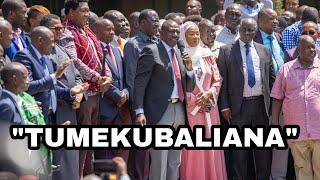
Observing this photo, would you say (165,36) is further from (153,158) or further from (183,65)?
(153,158)

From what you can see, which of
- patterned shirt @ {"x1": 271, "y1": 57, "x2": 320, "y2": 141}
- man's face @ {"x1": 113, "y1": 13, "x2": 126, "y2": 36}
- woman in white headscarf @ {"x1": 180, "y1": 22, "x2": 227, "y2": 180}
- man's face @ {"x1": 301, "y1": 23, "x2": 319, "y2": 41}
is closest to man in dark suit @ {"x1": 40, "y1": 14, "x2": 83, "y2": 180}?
woman in white headscarf @ {"x1": 180, "y1": 22, "x2": 227, "y2": 180}

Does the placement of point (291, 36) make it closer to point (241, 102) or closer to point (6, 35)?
point (241, 102)

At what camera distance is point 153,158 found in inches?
416

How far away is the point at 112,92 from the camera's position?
10.6 metres

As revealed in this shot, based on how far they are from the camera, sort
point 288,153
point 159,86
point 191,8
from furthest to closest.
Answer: point 191,8
point 288,153
point 159,86

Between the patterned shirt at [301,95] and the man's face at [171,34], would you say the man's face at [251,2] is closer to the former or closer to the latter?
the patterned shirt at [301,95]

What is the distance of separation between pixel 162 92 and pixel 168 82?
0.46ft

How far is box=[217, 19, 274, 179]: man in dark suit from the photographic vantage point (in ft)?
36.7

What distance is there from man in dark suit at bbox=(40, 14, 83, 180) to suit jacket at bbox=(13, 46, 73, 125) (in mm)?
290

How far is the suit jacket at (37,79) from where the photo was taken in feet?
30.7

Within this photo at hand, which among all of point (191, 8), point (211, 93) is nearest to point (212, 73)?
point (211, 93)

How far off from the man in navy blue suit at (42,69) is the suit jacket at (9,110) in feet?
2.15

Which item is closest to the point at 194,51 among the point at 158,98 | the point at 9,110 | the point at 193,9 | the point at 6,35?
the point at 158,98

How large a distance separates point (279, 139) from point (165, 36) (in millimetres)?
1804
